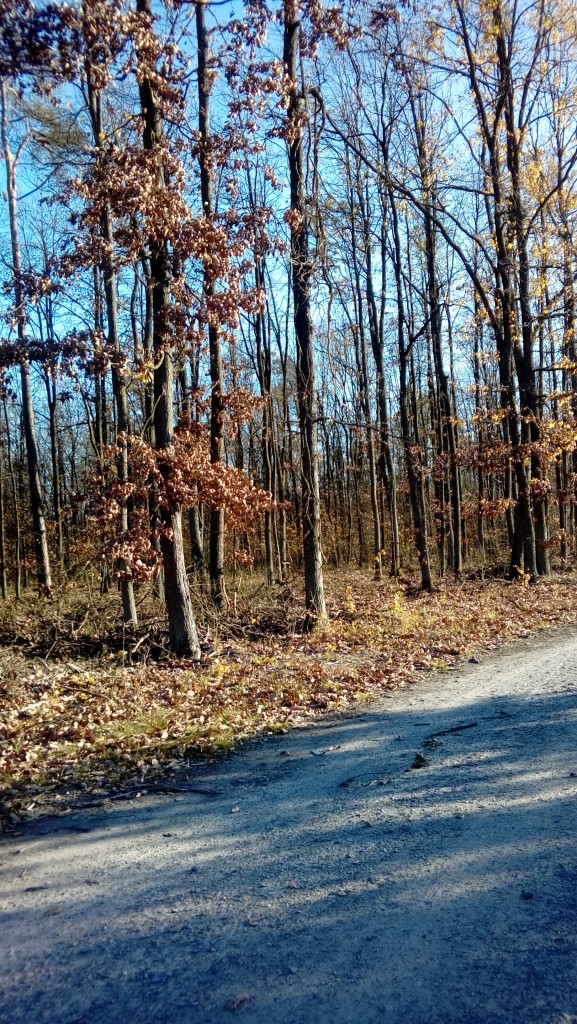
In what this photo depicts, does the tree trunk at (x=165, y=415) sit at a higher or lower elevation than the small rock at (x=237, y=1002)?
higher

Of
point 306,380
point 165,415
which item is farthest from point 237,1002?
point 306,380

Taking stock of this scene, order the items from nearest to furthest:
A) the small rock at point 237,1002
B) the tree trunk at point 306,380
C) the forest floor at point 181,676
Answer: the small rock at point 237,1002
the forest floor at point 181,676
the tree trunk at point 306,380

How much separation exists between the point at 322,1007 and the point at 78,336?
Answer: 26.2 ft

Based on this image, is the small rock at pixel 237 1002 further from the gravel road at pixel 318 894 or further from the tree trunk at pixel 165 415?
the tree trunk at pixel 165 415

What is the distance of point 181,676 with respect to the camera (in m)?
9.15

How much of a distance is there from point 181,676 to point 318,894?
18.6 feet

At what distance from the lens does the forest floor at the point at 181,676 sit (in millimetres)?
6234

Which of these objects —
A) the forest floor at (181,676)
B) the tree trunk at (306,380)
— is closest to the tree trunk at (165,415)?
the forest floor at (181,676)

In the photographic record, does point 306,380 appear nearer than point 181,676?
No

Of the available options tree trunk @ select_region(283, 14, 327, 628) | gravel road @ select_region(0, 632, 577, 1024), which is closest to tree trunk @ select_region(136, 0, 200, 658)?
tree trunk @ select_region(283, 14, 327, 628)

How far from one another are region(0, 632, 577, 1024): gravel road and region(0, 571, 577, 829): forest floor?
28.3 inches

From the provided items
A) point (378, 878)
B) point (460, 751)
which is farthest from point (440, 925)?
point (460, 751)

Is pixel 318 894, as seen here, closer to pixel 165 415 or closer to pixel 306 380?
pixel 165 415

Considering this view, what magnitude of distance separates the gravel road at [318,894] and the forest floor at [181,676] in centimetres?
72
